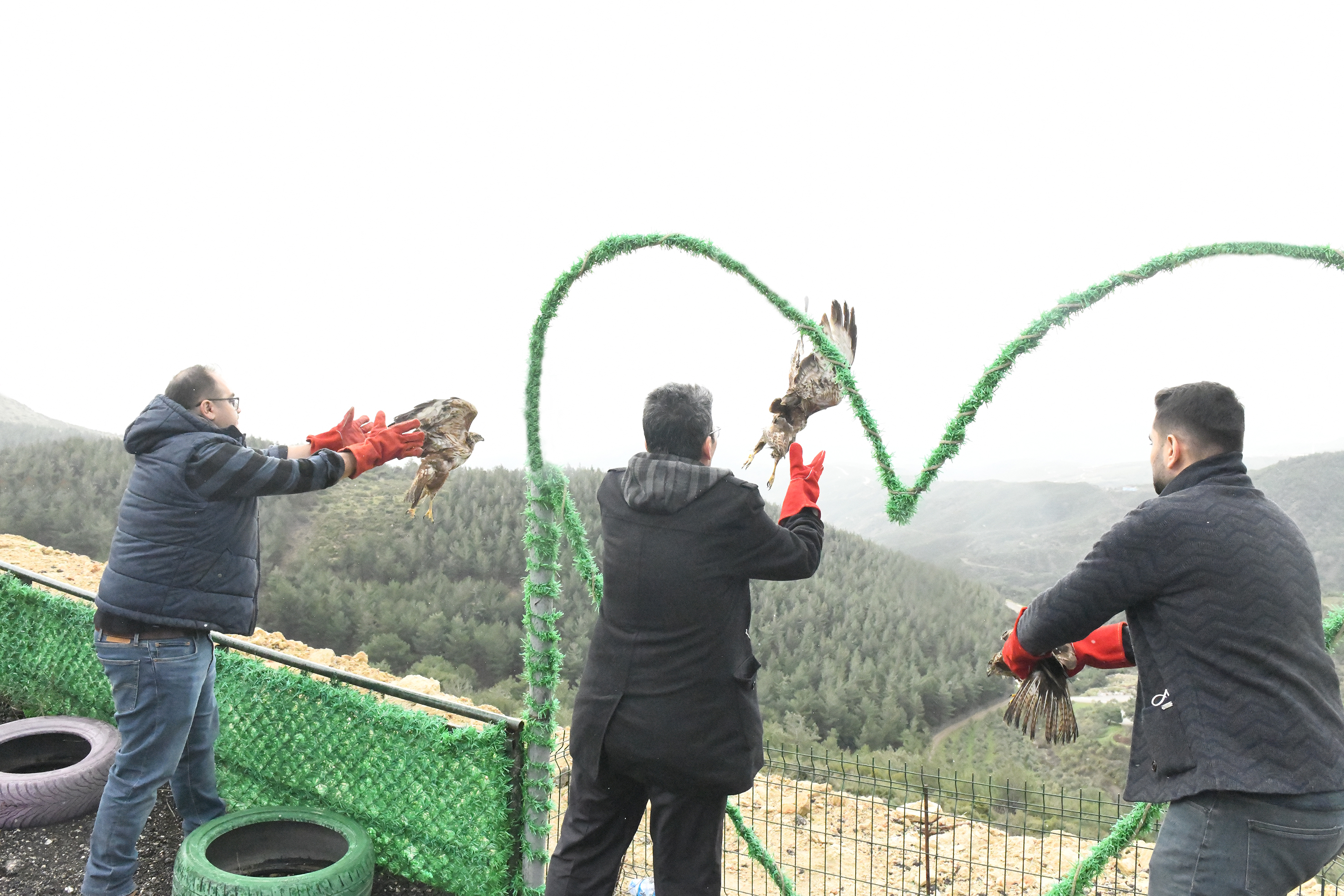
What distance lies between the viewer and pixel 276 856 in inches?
126

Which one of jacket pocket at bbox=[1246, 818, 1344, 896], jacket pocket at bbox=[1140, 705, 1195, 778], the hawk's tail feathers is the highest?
the hawk's tail feathers

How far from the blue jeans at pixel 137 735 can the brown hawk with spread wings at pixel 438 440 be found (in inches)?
39.3

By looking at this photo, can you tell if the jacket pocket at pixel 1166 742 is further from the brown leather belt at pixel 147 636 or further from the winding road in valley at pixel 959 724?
the winding road in valley at pixel 959 724

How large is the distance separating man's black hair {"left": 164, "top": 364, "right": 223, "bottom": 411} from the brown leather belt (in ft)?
2.69

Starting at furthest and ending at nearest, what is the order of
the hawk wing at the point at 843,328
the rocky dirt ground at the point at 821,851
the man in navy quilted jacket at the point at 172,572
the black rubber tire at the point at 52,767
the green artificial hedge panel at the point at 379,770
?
the black rubber tire at the point at 52,767, the rocky dirt ground at the point at 821,851, the green artificial hedge panel at the point at 379,770, the man in navy quilted jacket at the point at 172,572, the hawk wing at the point at 843,328

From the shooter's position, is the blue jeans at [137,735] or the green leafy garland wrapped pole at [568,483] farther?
the blue jeans at [137,735]

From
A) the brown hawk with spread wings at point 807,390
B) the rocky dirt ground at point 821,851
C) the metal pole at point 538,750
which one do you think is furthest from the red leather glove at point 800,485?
the rocky dirt ground at point 821,851

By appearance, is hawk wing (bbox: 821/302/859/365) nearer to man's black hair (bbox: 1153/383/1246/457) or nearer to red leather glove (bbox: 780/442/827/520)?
red leather glove (bbox: 780/442/827/520)

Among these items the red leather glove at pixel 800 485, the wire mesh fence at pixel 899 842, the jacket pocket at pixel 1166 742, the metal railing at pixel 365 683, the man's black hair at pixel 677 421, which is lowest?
the wire mesh fence at pixel 899 842

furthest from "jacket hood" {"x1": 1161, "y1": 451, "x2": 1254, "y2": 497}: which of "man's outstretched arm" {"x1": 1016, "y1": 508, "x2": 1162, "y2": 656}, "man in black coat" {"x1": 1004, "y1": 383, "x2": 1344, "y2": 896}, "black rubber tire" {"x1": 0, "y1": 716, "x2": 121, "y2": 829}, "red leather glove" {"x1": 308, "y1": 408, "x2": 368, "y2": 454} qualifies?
"black rubber tire" {"x1": 0, "y1": 716, "x2": 121, "y2": 829}

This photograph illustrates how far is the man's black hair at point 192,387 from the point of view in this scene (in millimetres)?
2924

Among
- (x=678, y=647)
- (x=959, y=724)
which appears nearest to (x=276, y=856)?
(x=678, y=647)

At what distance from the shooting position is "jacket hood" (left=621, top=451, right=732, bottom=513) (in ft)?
6.87

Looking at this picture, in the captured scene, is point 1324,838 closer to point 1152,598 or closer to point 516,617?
point 1152,598
